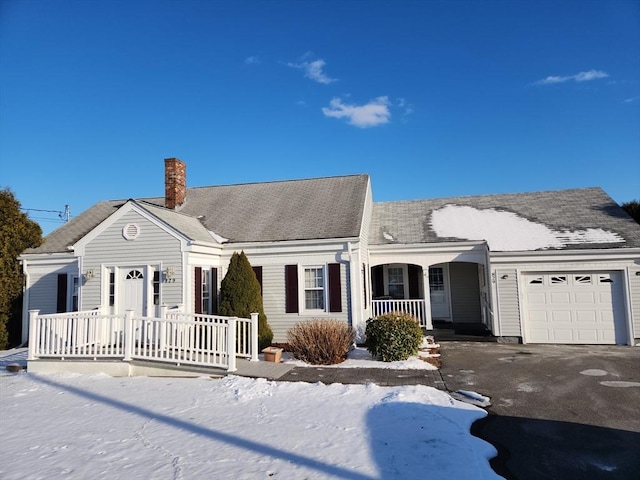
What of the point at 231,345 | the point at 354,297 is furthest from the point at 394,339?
the point at 231,345

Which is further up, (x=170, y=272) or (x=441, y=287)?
(x=170, y=272)

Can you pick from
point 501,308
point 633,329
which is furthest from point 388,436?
point 633,329

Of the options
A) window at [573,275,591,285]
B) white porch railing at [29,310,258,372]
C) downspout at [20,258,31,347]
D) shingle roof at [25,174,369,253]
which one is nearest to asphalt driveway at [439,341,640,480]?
window at [573,275,591,285]

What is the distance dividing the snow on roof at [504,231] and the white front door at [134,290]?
33.6 ft

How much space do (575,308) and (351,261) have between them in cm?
719

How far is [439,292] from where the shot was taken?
55.4ft

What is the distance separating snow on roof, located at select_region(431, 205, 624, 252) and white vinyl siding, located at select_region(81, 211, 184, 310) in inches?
369

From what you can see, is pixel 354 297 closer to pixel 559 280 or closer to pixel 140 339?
pixel 140 339

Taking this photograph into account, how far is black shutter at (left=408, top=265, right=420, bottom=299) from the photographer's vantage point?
16278mm

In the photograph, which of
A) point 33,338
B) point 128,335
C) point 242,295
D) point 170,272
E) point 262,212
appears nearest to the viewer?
point 128,335

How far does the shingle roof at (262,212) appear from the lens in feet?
44.0

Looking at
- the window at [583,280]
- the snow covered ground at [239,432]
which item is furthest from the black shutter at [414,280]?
the snow covered ground at [239,432]

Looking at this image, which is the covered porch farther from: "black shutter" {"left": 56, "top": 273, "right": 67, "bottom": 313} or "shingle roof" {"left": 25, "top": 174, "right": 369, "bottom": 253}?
"black shutter" {"left": 56, "top": 273, "right": 67, "bottom": 313}

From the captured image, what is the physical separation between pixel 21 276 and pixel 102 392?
9215 mm
